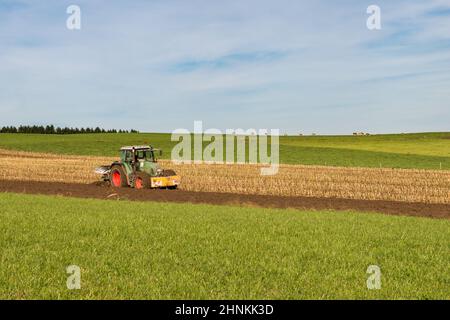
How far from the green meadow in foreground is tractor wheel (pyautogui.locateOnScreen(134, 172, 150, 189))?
9244 millimetres

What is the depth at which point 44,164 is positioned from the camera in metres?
41.3

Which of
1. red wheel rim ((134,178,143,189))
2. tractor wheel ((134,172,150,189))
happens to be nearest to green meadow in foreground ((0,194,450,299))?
tractor wheel ((134,172,150,189))

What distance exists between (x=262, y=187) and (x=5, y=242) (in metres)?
20.1

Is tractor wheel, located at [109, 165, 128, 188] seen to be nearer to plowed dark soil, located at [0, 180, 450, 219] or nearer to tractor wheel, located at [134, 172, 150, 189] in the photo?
plowed dark soil, located at [0, 180, 450, 219]

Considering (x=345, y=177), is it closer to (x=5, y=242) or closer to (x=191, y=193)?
(x=191, y=193)

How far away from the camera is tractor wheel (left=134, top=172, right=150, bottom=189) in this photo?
2544 cm

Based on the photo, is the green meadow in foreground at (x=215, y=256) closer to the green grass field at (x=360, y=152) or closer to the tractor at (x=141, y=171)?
the tractor at (x=141, y=171)

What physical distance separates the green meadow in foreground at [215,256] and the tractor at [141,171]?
9303 millimetres

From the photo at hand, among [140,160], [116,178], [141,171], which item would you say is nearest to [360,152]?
[116,178]

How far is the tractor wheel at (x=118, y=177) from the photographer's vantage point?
26.6 m

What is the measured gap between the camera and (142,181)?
25.7m

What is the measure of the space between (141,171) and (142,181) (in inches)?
24.5
